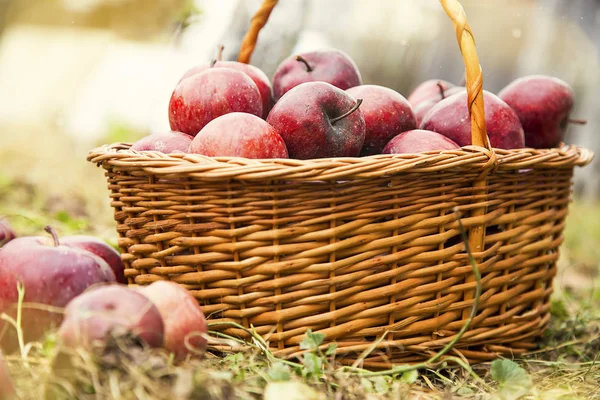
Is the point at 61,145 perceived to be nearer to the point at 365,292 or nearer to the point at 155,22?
the point at 155,22

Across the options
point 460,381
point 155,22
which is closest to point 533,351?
point 460,381

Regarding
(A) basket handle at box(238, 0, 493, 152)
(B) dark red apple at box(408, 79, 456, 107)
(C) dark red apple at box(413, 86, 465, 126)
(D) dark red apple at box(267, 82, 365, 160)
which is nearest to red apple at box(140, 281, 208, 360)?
(D) dark red apple at box(267, 82, 365, 160)

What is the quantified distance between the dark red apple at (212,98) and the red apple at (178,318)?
481 mm

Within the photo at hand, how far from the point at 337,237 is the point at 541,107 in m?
0.74

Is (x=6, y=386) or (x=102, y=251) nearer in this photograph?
(x=6, y=386)

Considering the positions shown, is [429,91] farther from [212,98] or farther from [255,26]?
[212,98]

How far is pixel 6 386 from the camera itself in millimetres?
788

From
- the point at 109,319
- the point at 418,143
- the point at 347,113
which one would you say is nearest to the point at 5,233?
the point at 109,319

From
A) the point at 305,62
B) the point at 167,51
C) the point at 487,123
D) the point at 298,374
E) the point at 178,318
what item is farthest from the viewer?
the point at 167,51

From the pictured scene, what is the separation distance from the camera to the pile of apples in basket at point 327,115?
1194mm

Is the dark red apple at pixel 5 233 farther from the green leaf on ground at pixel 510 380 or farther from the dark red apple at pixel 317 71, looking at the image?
the green leaf on ground at pixel 510 380

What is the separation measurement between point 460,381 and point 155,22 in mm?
4841

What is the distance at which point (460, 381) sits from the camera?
1207 mm

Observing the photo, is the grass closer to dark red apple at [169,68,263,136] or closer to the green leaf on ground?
the green leaf on ground
